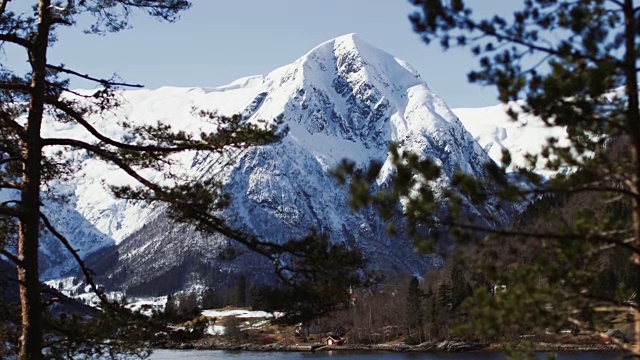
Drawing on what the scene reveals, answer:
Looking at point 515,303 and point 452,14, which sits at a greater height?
point 452,14

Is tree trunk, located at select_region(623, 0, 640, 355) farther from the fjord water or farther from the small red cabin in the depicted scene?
the small red cabin

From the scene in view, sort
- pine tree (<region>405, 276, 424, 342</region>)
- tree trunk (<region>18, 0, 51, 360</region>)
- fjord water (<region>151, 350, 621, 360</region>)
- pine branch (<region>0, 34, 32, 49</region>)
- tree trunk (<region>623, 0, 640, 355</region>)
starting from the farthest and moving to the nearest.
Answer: pine tree (<region>405, 276, 424, 342</region>), fjord water (<region>151, 350, 621, 360</region>), pine branch (<region>0, 34, 32, 49</region>), tree trunk (<region>18, 0, 51, 360</region>), tree trunk (<region>623, 0, 640, 355</region>)

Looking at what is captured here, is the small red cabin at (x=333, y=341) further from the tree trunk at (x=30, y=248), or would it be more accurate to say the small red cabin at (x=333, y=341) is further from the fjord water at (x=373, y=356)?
the tree trunk at (x=30, y=248)

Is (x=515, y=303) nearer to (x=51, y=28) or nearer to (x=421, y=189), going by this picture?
(x=421, y=189)

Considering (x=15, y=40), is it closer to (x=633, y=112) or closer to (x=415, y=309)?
(x=633, y=112)

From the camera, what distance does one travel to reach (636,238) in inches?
389

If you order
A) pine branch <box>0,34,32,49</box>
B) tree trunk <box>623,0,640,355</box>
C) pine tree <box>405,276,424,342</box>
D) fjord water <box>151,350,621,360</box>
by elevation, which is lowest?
fjord water <box>151,350,621,360</box>

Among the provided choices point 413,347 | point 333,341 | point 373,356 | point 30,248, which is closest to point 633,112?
point 30,248

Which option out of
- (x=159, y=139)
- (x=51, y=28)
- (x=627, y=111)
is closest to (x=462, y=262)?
(x=627, y=111)

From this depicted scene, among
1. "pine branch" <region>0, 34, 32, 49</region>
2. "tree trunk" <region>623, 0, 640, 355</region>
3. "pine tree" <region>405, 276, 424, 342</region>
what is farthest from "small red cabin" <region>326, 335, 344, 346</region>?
"tree trunk" <region>623, 0, 640, 355</region>

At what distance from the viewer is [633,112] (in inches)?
393

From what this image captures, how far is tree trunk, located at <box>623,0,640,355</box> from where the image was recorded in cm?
980

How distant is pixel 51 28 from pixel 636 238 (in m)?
10.5

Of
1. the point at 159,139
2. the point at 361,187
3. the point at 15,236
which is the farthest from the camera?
the point at 15,236
